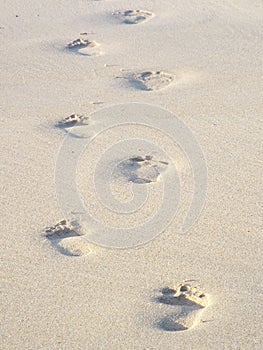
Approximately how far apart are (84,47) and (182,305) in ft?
9.97

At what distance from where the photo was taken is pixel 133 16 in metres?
6.00

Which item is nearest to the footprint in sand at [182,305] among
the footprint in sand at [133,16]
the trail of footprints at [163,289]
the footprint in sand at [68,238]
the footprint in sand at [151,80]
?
the trail of footprints at [163,289]

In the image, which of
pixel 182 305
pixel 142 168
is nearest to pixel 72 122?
pixel 142 168

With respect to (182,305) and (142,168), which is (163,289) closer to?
(182,305)

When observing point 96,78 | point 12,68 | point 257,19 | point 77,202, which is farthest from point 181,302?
point 257,19

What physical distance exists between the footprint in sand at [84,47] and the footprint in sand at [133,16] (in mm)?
526

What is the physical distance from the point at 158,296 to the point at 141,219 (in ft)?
2.18

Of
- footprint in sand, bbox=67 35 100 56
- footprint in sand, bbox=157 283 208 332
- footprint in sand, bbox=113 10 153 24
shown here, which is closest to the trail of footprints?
footprint in sand, bbox=157 283 208 332

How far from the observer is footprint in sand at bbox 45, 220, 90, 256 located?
3369 mm

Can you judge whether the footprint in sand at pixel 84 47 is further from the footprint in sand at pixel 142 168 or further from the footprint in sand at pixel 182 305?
the footprint in sand at pixel 182 305

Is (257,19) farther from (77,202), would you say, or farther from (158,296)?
(158,296)

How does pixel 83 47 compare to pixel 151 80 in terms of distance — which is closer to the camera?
pixel 151 80

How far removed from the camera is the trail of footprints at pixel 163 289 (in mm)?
2930

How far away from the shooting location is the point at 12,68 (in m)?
5.23
